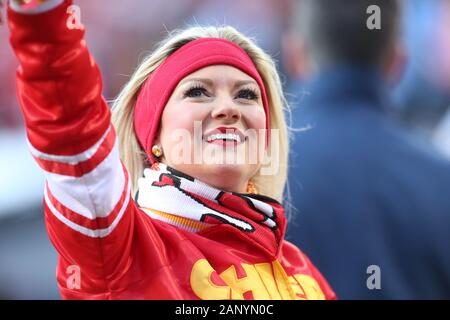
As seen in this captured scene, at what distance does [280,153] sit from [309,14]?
612 mm

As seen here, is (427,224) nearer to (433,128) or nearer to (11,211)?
(11,211)

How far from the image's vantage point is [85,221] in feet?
5.76

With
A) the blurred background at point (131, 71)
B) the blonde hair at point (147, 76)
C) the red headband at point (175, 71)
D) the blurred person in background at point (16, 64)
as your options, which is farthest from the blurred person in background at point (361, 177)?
the blurred background at point (131, 71)

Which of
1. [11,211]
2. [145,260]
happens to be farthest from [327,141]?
[11,211]

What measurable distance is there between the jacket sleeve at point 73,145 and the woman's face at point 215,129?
0.33m

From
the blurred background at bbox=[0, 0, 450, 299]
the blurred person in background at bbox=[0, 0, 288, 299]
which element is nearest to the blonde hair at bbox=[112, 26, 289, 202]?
the blurred person in background at bbox=[0, 0, 288, 299]

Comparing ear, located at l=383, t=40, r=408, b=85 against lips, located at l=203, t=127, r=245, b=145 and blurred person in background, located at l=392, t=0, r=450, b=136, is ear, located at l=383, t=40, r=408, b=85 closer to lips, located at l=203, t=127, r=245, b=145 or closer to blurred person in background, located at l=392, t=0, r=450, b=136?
lips, located at l=203, t=127, r=245, b=145

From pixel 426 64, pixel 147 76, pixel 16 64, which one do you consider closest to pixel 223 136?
pixel 147 76

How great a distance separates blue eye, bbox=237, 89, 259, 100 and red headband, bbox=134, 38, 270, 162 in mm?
60

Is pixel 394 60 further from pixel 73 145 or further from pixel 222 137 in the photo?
pixel 73 145

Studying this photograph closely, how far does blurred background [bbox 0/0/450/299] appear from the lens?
4.78 metres

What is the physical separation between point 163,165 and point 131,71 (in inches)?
127

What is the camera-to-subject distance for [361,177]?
280cm

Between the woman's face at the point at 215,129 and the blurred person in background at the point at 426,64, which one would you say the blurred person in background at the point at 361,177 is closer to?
the woman's face at the point at 215,129
